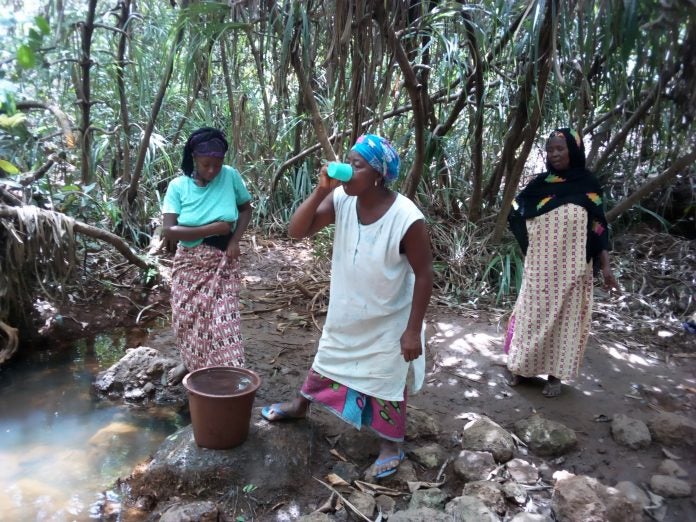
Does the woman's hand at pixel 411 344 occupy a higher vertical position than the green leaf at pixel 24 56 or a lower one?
lower

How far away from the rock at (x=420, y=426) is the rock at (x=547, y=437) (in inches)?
16.3

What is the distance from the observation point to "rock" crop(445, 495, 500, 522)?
2059 mm

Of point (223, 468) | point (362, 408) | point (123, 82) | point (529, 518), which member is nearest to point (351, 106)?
point (362, 408)

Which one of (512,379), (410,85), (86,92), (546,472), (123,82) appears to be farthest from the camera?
(123,82)

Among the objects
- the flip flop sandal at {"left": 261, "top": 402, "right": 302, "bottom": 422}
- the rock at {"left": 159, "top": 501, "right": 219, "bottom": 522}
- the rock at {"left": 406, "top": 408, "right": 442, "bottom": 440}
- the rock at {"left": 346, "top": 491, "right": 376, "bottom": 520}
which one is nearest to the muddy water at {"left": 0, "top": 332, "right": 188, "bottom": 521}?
the rock at {"left": 159, "top": 501, "right": 219, "bottom": 522}

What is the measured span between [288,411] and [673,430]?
1837mm

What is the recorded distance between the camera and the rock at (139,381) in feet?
10.6

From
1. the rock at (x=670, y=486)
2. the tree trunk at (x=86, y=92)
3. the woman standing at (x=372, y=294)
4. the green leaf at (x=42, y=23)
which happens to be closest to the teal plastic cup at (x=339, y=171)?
the woman standing at (x=372, y=294)

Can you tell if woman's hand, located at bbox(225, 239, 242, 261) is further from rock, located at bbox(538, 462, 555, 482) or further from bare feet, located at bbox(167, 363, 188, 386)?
rock, located at bbox(538, 462, 555, 482)

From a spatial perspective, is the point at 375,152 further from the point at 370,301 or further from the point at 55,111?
the point at 55,111

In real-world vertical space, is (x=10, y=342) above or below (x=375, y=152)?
below

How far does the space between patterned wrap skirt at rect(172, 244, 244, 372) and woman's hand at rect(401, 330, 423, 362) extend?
42.3 inches

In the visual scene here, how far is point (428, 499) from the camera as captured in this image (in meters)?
2.26

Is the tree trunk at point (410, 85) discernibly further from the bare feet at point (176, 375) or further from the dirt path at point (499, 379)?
the bare feet at point (176, 375)
